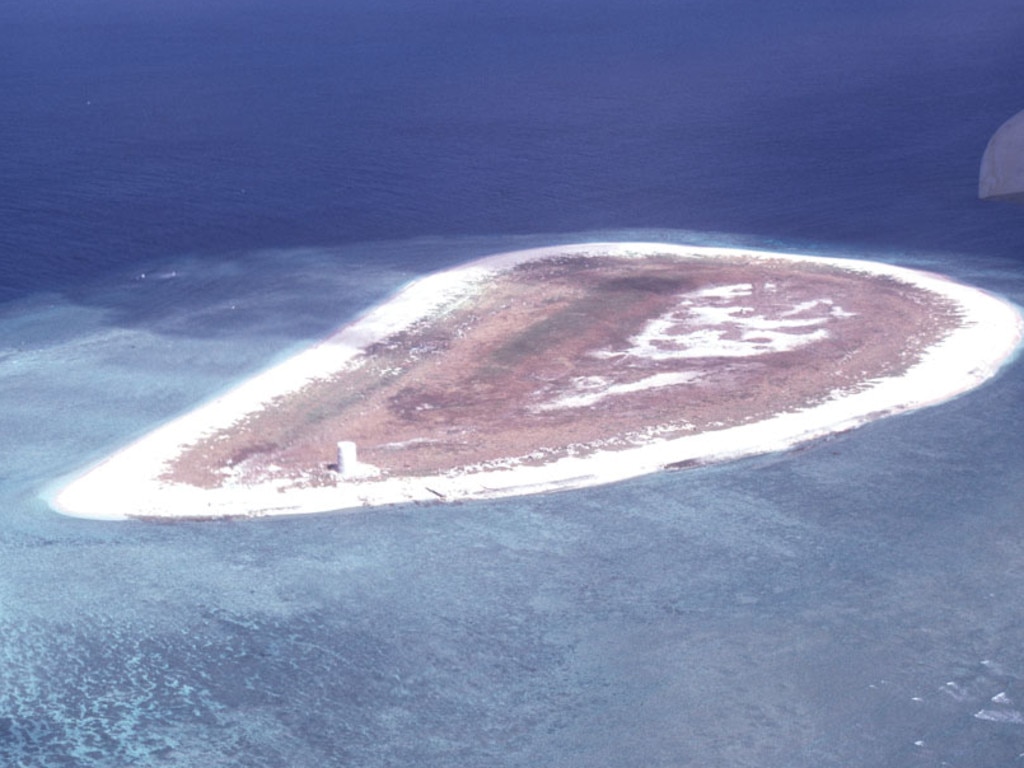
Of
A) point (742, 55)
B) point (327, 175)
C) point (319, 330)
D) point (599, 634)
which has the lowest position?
point (599, 634)

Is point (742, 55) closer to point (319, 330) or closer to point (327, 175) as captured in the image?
point (327, 175)

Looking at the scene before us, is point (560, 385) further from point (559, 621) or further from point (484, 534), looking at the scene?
point (559, 621)

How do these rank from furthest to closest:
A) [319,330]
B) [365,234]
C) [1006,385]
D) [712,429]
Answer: [365,234] < [319,330] < [1006,385] < [712,429]

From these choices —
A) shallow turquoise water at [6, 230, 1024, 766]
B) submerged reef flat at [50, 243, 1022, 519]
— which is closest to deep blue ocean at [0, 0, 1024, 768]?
shallow turquoise water at [6, 230, 1024, 766]

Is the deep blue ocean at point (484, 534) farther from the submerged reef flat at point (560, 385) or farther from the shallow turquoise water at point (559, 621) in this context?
the submerged reef flat at point (560, 385)

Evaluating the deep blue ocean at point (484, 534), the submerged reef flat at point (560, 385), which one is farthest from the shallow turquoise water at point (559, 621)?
the submerged reef flat at point (560, 385)

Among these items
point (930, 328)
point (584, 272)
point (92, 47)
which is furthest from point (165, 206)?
point (92, 47)

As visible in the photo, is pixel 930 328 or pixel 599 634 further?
pixel 930 328

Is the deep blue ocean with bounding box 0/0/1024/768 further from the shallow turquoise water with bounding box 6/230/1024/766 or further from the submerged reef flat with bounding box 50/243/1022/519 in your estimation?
the submerged reef flat with bounding box 50/243/1022/519

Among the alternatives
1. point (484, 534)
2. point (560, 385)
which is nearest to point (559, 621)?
point (484, 534)
